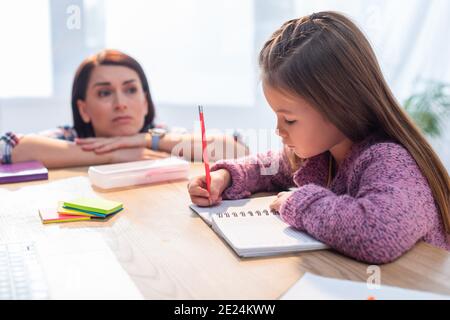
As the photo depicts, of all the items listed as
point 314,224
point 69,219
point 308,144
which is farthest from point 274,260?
point 69,219

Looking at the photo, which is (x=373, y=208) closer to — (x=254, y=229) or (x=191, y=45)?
(x=254, y=229)

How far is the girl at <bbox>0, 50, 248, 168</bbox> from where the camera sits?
145 centimetres

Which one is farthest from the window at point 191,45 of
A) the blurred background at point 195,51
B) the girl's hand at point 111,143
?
the girl's hand at point 111,143

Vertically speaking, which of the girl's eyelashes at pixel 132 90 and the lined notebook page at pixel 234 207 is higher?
the girl's eyelashes at pixel 132 90

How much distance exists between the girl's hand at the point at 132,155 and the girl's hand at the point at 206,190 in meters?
0.43

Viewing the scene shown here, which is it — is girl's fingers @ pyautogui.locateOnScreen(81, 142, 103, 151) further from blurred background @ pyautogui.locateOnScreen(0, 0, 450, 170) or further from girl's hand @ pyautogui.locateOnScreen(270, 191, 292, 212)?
blurred background @ pyautogui.locateOnScreen(0, 0, 450, 170)

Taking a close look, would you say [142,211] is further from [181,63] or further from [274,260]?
[181,63]

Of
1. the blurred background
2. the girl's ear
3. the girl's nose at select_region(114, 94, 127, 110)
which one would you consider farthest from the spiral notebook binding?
the blurred background

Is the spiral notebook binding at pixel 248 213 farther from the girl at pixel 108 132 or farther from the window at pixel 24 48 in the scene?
the window at pixel 24 48

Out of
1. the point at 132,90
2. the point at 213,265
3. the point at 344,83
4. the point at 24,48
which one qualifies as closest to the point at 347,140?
the point at 344,83

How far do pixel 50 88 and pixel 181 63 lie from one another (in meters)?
0.59

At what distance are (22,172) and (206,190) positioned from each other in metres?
0.54

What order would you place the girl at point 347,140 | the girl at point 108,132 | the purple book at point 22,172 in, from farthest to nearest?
1. the girl at point 108,132
2. the purple book at point 22,172
3. the girl at point 347,140

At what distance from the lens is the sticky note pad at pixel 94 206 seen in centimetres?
91
